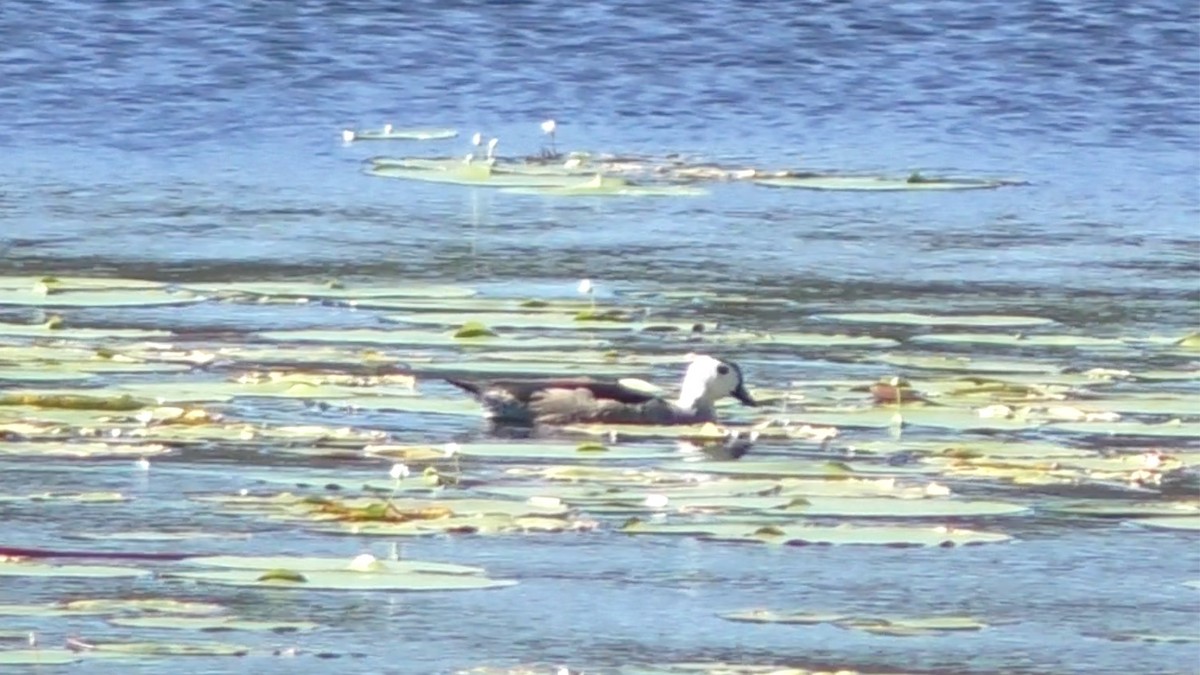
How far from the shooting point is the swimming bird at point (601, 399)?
10.4 meters

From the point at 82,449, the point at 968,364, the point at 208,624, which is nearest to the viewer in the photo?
the point at 208,624

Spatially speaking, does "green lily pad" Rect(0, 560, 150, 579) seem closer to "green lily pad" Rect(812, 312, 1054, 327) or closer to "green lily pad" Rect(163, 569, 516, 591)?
"green lily pad" Rect(163, 569, 516, 591)

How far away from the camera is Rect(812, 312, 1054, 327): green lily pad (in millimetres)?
12391

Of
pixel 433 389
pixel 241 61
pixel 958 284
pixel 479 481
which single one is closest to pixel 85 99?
pixel 241 61

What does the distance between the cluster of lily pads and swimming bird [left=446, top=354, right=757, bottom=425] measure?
235 inches

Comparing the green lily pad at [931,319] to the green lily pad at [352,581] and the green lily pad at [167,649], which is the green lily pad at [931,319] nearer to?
the green lily pad at [352,581]

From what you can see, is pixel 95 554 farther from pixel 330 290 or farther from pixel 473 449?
pixel 330 290

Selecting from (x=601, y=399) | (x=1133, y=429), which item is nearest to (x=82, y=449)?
(x=601, y=399)

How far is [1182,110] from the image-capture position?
67.2 feet

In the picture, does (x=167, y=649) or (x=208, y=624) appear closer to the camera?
(x=167, y=649)

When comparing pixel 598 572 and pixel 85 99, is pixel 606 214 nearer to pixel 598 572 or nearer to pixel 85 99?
pixel 85 99

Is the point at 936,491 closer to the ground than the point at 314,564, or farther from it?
closer to the ground

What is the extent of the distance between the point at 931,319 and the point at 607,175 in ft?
17.3

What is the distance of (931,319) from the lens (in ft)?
41.1
